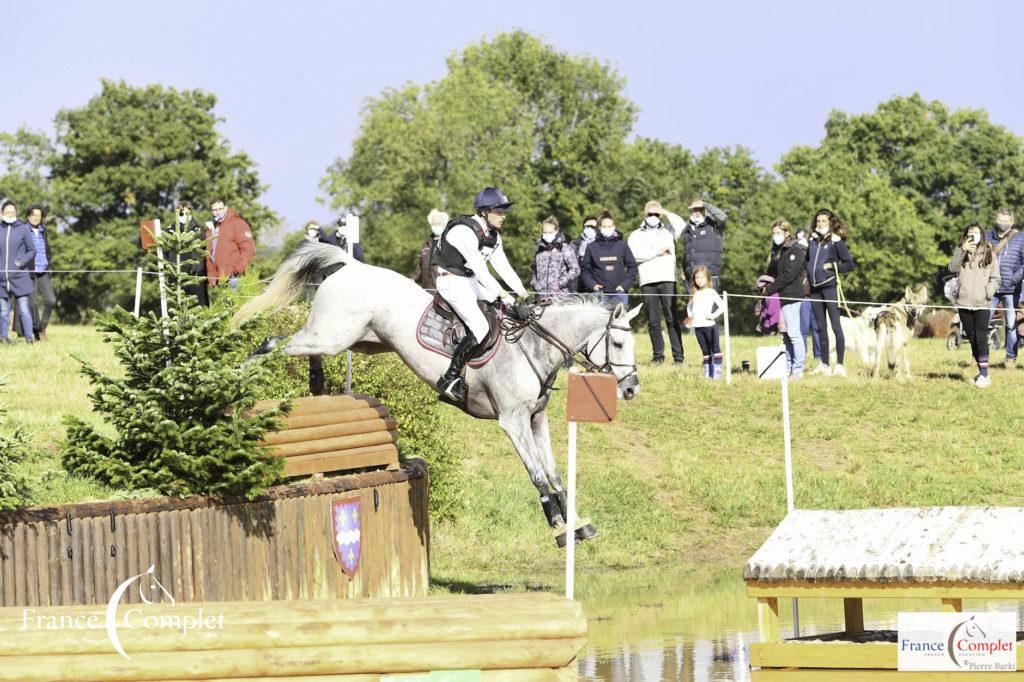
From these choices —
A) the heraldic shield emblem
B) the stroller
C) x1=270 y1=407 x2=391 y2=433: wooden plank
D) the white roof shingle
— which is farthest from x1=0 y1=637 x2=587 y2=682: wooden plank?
the stroller

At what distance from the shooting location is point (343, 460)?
1225cm

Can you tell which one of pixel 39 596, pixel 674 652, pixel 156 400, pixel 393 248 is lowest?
pixel 674 652

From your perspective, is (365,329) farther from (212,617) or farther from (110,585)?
(212,617)

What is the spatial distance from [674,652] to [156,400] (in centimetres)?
416

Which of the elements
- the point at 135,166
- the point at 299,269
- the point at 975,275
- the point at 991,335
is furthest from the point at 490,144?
the point at 299,269

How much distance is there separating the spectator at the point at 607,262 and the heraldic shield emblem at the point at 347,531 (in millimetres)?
10057

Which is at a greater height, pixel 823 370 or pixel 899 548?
pixel 823 370

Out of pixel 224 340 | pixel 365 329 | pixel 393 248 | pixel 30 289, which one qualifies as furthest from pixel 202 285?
pixel 393 248

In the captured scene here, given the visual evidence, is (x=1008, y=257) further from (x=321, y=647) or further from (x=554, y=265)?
(x=321, y=647)

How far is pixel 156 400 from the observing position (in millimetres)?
10836

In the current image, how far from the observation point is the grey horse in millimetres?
13281

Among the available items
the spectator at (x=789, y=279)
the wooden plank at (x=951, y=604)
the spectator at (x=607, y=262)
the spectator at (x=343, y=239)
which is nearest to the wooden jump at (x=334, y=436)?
the wooden plank at (x=951, y=604)

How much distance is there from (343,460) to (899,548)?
4682mm

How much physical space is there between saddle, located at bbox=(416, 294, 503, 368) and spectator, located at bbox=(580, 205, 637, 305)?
8.24 meters
